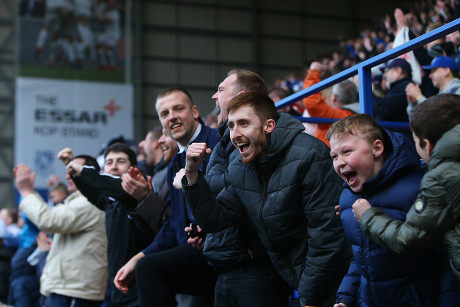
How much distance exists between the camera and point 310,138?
2.88 meters

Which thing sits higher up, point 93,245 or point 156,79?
point 156,79

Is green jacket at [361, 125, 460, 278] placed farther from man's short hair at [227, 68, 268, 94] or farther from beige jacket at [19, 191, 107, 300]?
beige jacket at [19, 191, 107, 300]

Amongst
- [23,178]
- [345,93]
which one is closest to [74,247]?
[23,178]

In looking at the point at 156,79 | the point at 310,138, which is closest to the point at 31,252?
the point at 310,138

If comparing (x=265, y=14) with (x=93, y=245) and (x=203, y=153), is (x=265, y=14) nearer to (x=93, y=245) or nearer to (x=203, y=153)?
(x=93, y=245)

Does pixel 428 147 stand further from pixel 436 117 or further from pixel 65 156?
pixel 65 156

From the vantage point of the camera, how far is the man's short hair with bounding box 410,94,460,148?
2.22 metres

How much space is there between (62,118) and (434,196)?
589 inches

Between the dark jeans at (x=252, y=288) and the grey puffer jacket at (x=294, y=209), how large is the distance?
5.9 inches

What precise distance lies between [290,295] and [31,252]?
435 cm

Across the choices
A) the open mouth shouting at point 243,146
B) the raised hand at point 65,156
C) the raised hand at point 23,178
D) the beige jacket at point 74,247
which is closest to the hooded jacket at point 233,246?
the open mouth shouting at point 243,146

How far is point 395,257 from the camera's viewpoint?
2.37m

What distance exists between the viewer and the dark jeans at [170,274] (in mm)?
3326

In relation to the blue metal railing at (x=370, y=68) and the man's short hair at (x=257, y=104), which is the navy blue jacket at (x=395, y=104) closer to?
the blue metal railing at (x=370, y=68)
